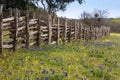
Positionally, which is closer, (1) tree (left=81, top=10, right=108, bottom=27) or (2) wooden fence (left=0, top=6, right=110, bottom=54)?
(2) wooden fence (left=0, top=6, right=110, bottom=54)

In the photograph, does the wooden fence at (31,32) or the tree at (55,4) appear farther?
the tree at (55,4)

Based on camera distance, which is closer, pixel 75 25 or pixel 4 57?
pixel 4 57

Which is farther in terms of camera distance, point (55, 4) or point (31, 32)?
point (55, 4)

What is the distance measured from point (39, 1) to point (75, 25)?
2673 centimetres

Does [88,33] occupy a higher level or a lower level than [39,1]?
lower

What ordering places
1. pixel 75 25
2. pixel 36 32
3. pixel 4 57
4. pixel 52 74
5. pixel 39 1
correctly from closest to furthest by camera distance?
pixel 52 74, pixel 4 57, pixel 36 32, pixel 75 25, pixel 39 1

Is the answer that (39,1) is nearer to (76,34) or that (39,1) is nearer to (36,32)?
(76,34)

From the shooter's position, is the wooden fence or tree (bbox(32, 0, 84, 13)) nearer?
the wooden fence

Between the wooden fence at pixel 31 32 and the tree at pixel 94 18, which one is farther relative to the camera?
the tree at pixel 94 18

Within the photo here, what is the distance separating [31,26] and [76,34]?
10.6 metres

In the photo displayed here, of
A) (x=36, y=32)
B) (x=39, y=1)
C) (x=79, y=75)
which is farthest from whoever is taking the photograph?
(x=39, y=1)

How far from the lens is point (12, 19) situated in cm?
1323

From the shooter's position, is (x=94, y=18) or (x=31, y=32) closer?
(x=31, y=32)

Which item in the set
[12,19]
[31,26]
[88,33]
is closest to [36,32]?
[31,26]
